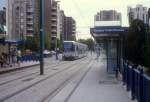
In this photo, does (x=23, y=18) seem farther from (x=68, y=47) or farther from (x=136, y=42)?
(x=136, y=42)

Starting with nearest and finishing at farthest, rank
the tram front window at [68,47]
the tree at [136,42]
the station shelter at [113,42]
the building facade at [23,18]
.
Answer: the tree at [136,42], the station shelter at [113,42], the tram front window at [68,47], the building facade at [23,18]

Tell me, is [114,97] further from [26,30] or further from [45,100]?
[26,30]

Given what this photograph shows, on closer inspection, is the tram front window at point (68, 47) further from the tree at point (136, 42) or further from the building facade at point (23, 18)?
the building facade at point (23, 18)

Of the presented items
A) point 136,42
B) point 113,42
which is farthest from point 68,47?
point 136,42

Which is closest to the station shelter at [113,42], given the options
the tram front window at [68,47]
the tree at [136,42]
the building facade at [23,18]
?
the tree at [136,42]

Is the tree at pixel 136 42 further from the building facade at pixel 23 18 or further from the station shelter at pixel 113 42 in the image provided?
the building facade at pixel 23 18

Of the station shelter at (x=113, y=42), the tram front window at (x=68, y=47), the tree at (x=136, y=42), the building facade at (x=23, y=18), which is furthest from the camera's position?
the building facade at (x=23, y=18)

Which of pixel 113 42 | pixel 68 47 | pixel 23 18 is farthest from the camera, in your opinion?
pixel 23 18

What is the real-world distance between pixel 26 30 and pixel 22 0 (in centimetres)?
1139

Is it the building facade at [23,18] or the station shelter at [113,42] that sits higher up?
the building facade at [23,18]

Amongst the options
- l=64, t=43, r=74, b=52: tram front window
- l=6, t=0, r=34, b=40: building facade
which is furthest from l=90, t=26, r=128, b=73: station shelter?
l=6, t=0, r=34, b=40: building facade

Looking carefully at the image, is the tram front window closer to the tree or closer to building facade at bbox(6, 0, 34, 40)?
the tree

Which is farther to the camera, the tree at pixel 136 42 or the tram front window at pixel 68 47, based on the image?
the tram front window at pixel 68 47

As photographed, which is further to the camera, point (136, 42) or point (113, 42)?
point (113, 42)
